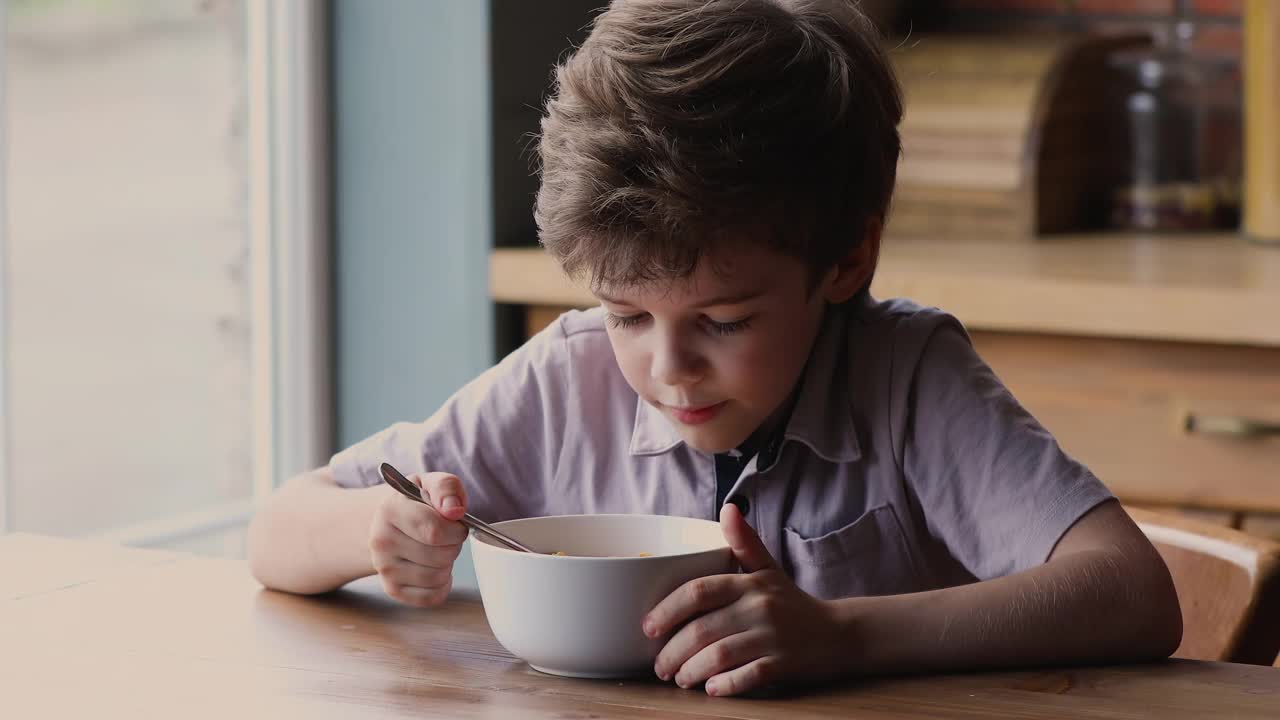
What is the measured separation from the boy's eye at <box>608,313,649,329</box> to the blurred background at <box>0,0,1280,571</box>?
0.84m

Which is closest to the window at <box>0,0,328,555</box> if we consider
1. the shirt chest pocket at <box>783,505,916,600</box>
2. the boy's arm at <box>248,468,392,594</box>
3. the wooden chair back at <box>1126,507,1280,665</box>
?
the boy's arm at <box>248,468,392,594</box>

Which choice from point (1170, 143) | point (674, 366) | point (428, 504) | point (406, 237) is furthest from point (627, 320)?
point (1170, 143)

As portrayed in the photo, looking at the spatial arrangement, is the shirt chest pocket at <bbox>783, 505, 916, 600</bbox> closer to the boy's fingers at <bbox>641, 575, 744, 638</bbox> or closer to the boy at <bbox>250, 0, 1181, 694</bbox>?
the boy at <bbox>250, 0, 1181, 694</bbox>

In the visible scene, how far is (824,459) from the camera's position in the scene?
1.07 metres

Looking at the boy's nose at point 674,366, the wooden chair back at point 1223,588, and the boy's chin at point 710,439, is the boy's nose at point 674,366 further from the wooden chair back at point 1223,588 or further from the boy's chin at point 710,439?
the wooden chair back at point 1223,588

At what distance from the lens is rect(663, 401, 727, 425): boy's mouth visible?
0.97m

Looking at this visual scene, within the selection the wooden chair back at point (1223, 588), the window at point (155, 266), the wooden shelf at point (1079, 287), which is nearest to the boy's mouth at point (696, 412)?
the wooden chair back at point (1223, 588)

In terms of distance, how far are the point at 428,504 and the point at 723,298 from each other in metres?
0.21

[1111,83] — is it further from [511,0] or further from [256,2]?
[256,2]

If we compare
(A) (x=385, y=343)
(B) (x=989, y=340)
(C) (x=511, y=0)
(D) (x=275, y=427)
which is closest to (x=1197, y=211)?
(B) (x=989, y=340)

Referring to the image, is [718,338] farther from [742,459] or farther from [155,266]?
[155,266]

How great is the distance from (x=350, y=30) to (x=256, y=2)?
12cm

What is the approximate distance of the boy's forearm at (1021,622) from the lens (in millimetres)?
846

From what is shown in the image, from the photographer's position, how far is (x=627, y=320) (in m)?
0.96
